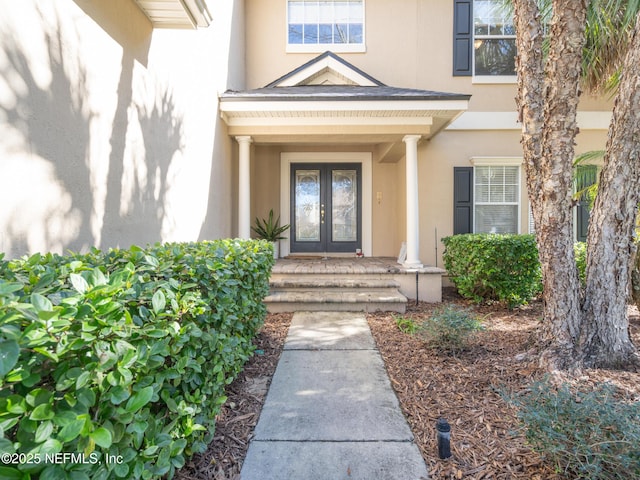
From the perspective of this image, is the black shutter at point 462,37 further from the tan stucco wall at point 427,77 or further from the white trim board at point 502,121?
the white trim board at point 502,121

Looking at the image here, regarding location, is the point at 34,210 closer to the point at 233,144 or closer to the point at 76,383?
the point at 76,383

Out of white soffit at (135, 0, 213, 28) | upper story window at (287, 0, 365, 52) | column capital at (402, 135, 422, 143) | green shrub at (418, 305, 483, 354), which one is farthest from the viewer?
upper story window at (287, 0, 365, 52)

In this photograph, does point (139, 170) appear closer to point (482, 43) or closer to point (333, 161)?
point (333, 161)

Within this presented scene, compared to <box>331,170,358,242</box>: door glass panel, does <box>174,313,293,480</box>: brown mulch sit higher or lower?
lower

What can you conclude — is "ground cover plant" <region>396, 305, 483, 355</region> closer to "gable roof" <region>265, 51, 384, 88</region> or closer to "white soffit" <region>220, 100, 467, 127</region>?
"white soffit" <region>220, 100, 467, 127</region>

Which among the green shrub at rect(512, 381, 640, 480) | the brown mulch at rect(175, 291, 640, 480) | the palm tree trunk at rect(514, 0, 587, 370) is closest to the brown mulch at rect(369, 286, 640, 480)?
the brown mulch at rect(175, 291, 640, 480)

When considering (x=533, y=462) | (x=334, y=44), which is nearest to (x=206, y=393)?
(x=533, y=462)

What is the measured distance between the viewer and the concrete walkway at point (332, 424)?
1.95 metres

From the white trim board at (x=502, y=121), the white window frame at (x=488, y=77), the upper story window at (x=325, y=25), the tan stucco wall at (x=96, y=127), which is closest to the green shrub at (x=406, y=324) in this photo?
the tan stucco wall at (x=96, y=127)

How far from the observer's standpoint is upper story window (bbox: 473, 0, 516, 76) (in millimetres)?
7113

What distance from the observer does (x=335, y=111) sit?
5641 millimetres

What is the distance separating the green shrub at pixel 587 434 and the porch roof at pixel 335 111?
476cm

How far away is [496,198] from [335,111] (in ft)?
12.9

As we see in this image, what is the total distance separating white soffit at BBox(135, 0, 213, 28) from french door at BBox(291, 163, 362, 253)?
194 inches
